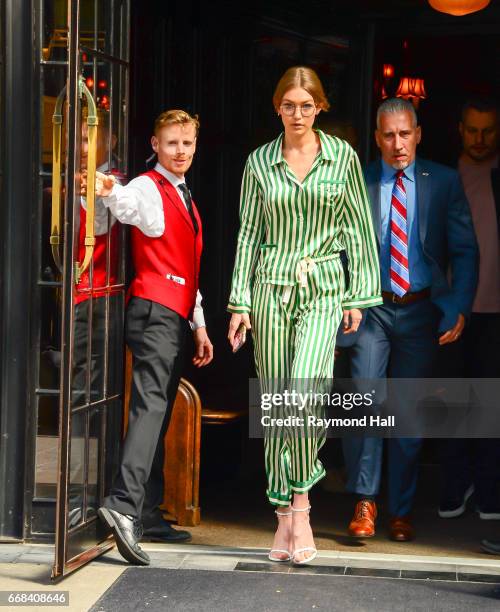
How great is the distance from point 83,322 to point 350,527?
160 cm

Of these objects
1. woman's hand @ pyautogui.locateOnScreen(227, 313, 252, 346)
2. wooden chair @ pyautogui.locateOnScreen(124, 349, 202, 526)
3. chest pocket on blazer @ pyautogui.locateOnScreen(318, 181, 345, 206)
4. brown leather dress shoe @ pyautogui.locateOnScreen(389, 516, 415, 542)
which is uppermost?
chest pocket on blazer @ pyautogui.locateOnScreen(318, 181, 345, 206)

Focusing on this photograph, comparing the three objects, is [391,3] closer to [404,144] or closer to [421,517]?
[404,144]

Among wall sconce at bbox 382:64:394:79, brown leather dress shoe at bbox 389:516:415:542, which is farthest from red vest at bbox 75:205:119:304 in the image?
wall sconce at bbox 382:64:394:79

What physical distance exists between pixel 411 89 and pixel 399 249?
2828 mm

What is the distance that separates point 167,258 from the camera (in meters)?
5.75

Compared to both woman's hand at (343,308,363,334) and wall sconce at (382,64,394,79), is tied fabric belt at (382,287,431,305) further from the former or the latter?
wall sconce at (382,64,394,79)

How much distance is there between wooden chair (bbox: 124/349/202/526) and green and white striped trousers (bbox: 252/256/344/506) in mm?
593

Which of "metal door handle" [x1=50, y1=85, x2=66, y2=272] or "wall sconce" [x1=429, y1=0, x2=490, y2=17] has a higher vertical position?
"wall sconce" [x1=429, y1=0, x2=490, y2=17]

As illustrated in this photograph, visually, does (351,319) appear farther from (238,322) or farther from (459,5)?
(459,5)

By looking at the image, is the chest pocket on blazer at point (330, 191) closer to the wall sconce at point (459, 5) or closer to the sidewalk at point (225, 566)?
the sidewalk at point (225, 566)

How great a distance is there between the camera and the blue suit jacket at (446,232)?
6.04m

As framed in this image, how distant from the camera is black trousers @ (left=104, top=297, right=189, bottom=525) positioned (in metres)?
5.58

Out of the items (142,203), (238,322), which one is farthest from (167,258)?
(238,322)

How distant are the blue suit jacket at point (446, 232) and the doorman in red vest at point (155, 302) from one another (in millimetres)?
839
